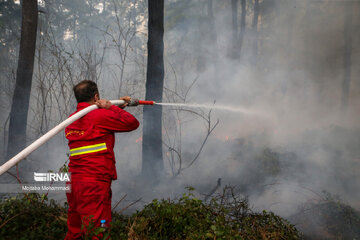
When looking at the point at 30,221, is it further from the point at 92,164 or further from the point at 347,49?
the point at 347,49

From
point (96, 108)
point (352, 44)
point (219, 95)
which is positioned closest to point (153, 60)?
point (96, 108)

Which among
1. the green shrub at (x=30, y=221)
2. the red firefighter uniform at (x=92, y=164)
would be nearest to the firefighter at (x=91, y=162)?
the red firefighter uniform at (x=92, y=164)

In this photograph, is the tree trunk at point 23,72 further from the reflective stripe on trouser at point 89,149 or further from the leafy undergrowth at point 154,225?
the reflective stripe on trouser at point 89,149

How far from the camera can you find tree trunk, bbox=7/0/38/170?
6.06 metres

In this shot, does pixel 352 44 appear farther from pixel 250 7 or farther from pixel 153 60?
pixel 153 60

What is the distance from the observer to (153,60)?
532 centimetres

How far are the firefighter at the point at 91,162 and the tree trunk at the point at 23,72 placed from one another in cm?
453

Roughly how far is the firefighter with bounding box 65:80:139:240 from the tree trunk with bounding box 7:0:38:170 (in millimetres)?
4535

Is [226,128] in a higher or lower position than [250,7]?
lower

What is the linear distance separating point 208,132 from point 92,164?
359cm

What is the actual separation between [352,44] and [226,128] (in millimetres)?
9075

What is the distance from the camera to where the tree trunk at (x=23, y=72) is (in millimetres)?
6062

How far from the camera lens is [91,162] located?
2332mm

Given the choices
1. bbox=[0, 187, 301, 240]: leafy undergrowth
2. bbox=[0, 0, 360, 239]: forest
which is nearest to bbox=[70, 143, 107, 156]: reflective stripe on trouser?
bbox=[0, 0, 360, 239]: forest
